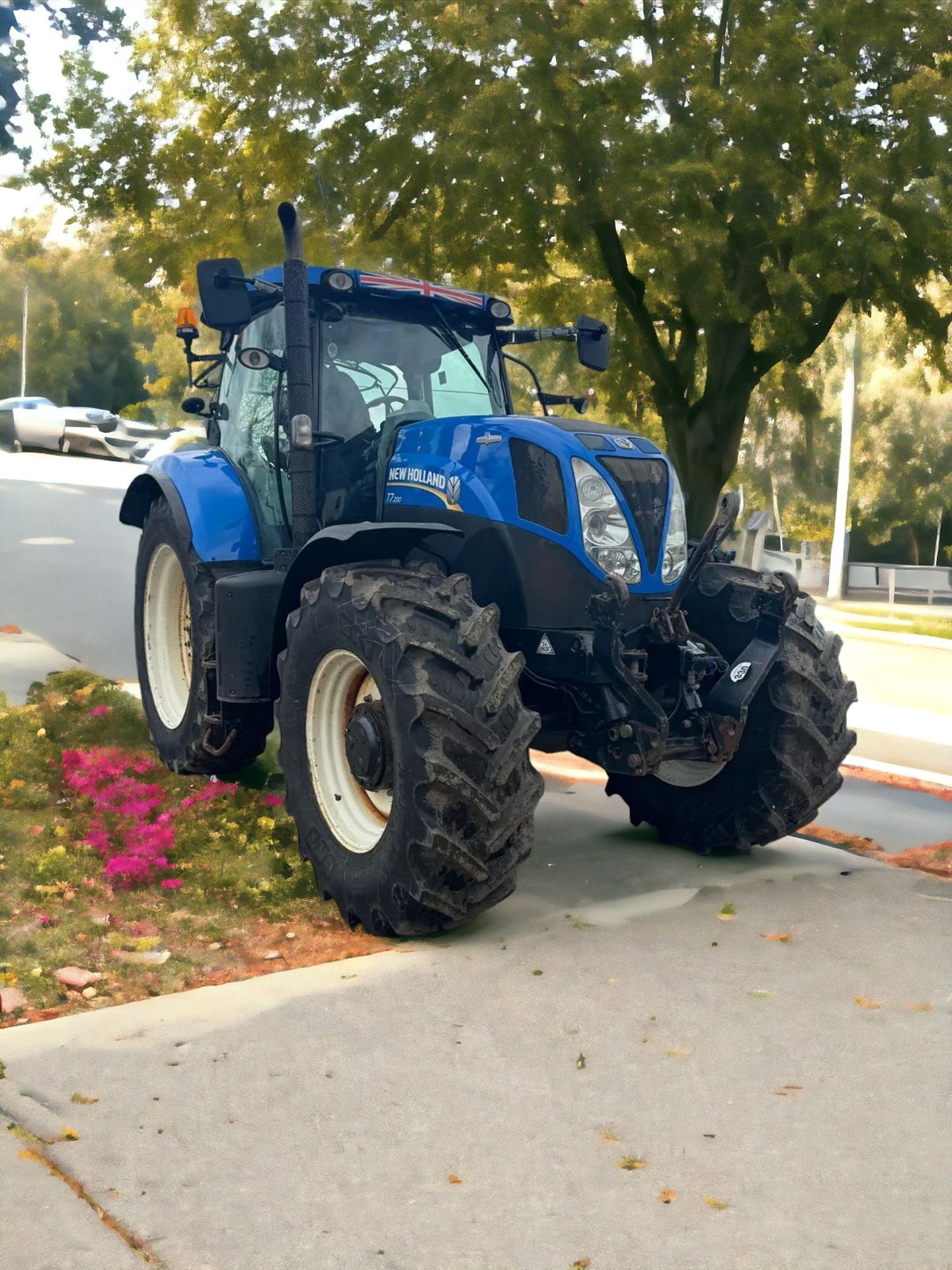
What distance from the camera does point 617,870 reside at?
21.6 ft

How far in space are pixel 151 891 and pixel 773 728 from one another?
2.87 meters

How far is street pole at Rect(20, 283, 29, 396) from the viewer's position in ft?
186

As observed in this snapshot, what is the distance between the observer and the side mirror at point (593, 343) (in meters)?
7.26

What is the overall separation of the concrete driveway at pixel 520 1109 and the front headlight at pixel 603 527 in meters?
1.47

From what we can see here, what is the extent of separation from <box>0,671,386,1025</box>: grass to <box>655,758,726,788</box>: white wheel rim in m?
1.85

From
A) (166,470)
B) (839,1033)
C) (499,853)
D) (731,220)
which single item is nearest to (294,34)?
(731,220)

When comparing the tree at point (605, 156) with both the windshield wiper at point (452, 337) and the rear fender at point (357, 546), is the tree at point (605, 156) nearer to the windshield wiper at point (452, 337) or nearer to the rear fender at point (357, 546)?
the windshield wiper at point (452, 337)

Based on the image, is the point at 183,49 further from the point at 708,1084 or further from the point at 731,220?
the point at 708,1084

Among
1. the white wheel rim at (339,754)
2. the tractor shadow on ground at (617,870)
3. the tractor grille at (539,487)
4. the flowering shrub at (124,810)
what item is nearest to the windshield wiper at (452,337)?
the tractor grille at (539,487)

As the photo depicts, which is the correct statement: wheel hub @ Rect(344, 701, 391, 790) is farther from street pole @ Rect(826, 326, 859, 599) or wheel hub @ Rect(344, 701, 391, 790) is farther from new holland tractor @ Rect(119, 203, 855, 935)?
street pole @ Rect(826, 326, 859, 599)

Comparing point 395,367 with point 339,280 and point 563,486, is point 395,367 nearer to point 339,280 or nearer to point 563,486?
point 339,280

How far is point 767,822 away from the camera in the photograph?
21.7 feet

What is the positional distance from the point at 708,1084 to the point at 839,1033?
67 cm

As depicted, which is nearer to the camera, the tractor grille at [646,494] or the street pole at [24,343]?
the tractor grille at [646,494]
